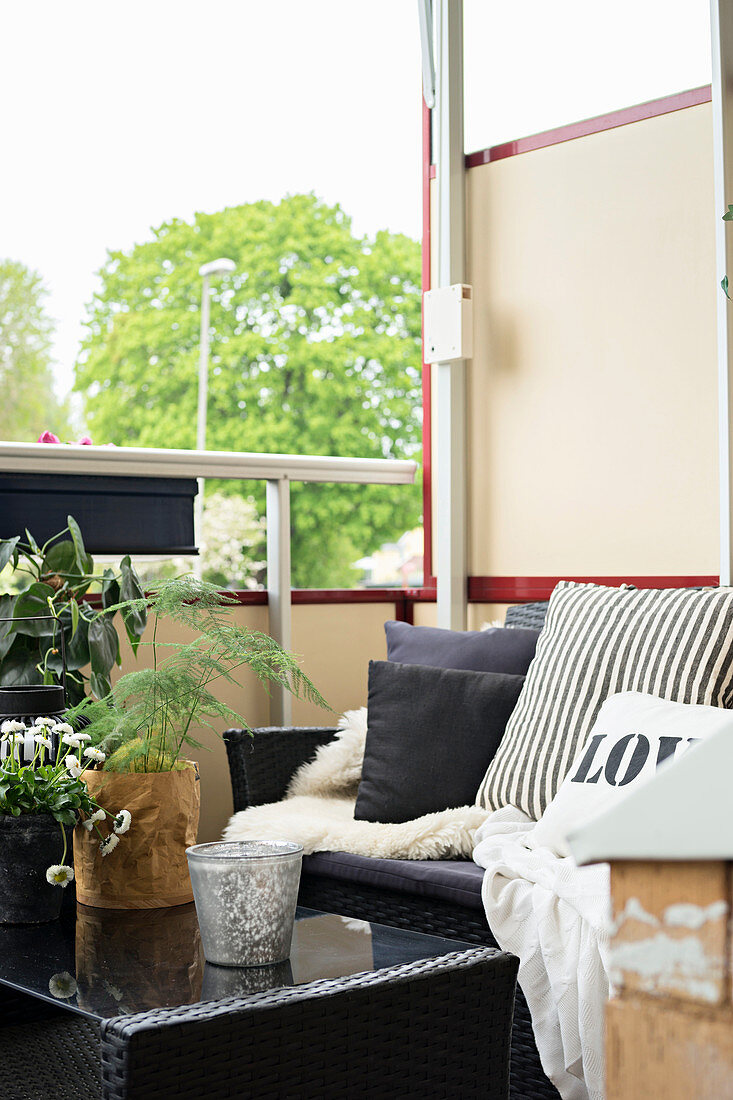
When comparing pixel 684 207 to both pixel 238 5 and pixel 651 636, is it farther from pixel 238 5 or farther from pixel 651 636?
pixel 238 5

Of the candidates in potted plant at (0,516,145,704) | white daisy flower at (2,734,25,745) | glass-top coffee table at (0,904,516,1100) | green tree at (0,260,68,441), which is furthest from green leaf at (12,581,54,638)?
green tree at (0,260,68,441)

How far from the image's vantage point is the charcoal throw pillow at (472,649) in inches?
97.3

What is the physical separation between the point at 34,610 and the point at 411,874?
99cm

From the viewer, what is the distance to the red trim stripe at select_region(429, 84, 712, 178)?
2.73m

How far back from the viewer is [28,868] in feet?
5.22

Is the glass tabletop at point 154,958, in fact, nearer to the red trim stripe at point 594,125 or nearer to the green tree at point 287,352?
the red trim stripe at point 594,125

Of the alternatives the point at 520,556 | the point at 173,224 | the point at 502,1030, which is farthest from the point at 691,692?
the point at 173,224

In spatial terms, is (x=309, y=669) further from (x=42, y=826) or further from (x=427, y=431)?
(x=42, y=826)

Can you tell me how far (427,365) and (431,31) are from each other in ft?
3.10

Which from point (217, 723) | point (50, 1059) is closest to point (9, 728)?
point (50, 1059)

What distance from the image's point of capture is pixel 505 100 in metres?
3.21

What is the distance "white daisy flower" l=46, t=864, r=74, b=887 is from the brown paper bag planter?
5cm

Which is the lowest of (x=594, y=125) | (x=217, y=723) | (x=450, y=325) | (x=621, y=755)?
(x=217, y=723)

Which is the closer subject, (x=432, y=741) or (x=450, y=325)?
(x=432, y=741)
